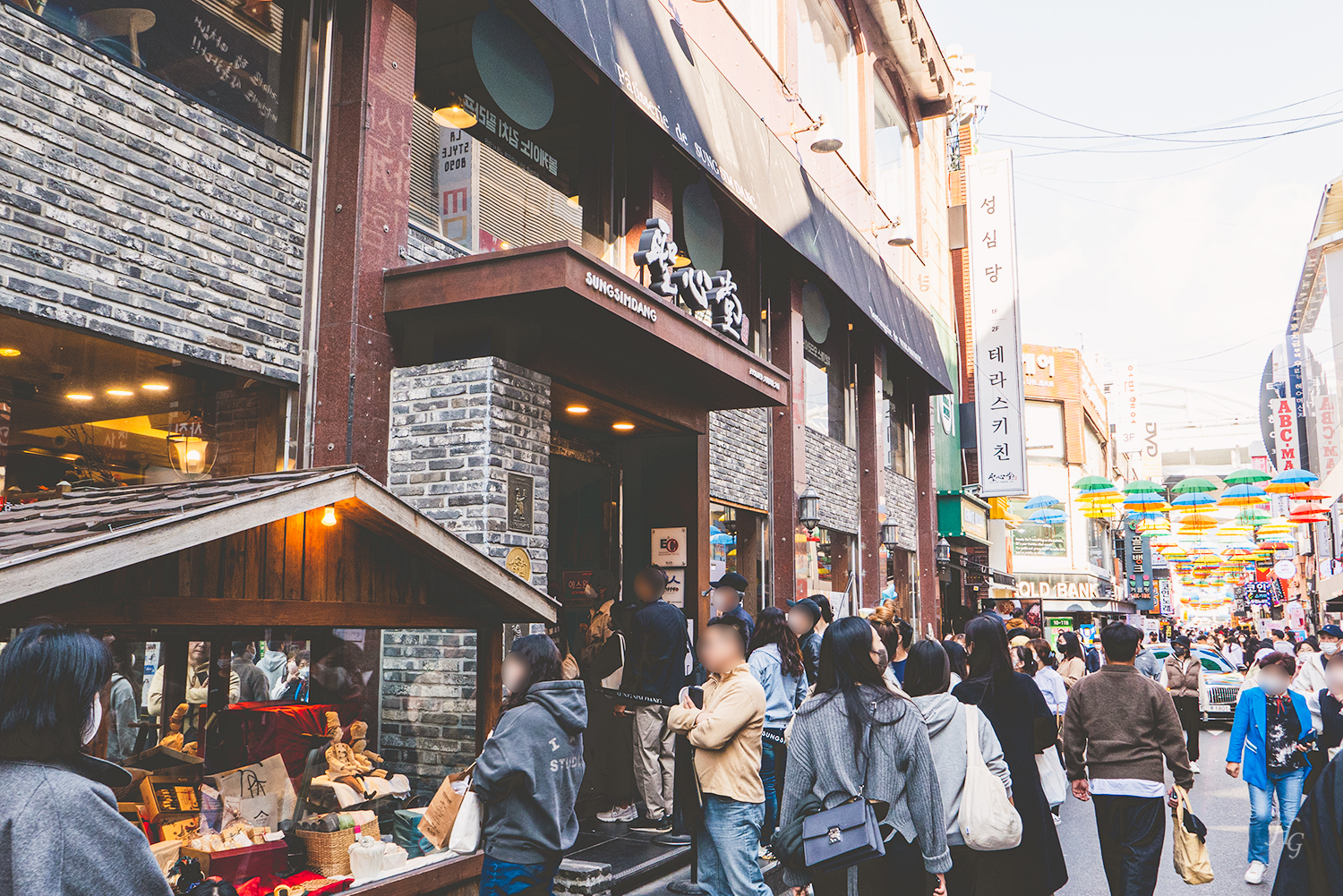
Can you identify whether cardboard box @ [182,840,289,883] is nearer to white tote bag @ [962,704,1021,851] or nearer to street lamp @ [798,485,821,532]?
white tote bag @ [962,704,1021,851]

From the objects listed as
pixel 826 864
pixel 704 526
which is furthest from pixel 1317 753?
pixel 704 526

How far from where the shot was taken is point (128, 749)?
5344 millimetres

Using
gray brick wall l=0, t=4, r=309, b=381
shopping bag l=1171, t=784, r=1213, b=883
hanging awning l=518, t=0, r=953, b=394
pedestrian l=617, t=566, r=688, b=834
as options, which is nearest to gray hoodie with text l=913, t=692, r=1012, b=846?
shopping bag l=1171, t=784, r=1213, b=883

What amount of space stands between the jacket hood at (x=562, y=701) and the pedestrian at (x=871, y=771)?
102 cm

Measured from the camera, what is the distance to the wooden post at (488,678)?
5629 millimetres

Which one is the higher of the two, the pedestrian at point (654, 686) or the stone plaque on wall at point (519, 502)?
the stone plaque on wall at point (519, 502)

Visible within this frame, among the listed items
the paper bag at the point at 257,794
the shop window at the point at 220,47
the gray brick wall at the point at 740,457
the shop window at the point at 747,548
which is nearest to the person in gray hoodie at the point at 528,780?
the paper bag at the point at 257,794

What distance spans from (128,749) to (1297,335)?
149 feet

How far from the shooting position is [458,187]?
8852 millimetres

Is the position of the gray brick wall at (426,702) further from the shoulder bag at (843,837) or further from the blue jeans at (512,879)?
the shoulder bag at (843,837)

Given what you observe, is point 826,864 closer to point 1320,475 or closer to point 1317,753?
point 1317,753

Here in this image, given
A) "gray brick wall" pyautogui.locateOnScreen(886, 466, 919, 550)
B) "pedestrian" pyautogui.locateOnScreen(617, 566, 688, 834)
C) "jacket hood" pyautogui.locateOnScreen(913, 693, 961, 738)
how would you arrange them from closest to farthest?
"jacket hood" pyautogui.locateOnScreen(913, 693, 961, 738), "pedestrian" pyautogui.locateOnScreen(617, 566, 688, 834), "gray brick wall" pyautogui.locateOnScreen(886, 466, 919, 550)

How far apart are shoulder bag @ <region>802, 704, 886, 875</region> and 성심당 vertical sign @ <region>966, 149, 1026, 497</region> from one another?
22.3m

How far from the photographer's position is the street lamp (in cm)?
1484
